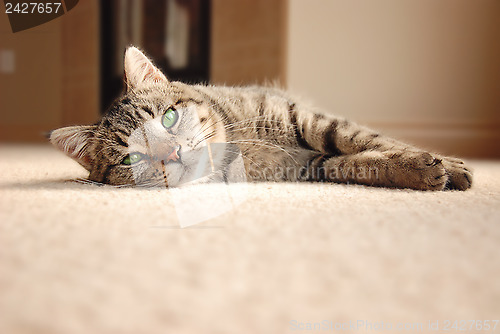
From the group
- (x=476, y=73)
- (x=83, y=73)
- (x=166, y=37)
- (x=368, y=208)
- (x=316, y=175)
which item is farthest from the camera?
(x=83, y=73)

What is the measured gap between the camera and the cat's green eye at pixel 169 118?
100 cm

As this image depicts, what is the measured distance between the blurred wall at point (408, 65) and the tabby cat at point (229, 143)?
1.21 metres

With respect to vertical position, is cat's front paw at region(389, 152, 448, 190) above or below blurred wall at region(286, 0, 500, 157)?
below

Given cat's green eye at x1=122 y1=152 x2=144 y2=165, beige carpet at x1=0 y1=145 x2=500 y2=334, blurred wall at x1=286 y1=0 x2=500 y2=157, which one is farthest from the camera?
blurred wall at x1=286 y1=0 x2=500 y2=157

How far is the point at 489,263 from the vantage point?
0.41m

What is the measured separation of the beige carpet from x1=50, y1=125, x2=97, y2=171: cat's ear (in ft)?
1.32

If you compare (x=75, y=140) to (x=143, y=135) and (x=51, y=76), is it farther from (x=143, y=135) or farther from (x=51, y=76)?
(x=51, y=76)

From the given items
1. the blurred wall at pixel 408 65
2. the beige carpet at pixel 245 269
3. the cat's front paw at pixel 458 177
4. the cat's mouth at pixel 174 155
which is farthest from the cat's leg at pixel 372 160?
the blurred wall at pixel 408 65

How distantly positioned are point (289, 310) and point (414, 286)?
123mm

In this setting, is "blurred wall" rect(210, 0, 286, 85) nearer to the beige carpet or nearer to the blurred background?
the blurred background

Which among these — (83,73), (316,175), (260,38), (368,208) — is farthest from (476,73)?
(83,73)

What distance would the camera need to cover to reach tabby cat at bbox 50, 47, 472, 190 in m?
0.93

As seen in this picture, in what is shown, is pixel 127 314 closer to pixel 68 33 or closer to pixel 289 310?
pixel 289 310

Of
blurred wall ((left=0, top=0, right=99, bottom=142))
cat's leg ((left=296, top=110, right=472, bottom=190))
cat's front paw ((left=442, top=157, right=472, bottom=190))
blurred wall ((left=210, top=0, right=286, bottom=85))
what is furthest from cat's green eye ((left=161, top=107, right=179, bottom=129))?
blurred wall ((left=0, top=0, right=99, bottom=142))
